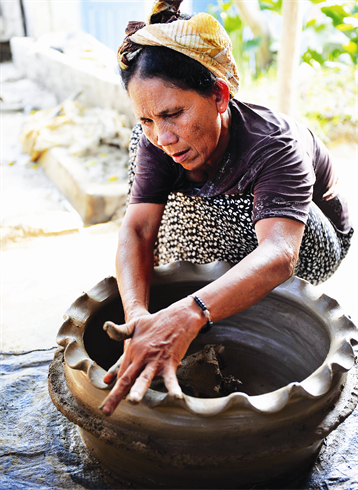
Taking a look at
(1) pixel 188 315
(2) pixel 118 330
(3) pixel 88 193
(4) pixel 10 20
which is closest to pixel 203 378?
(1) pixel 188 315

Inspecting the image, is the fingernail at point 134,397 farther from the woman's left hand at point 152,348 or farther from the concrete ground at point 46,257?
the concrete ground at point 46,257

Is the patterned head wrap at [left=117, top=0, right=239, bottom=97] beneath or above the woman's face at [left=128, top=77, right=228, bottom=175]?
above

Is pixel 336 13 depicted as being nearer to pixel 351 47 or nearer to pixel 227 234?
pixel 351 47

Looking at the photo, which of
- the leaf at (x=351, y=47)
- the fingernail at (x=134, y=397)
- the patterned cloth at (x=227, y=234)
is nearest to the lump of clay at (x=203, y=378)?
Answer: the fingernail at (x=134, y=397)

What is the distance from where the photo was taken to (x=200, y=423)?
111 centimetres

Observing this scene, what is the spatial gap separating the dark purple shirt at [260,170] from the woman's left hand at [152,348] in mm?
498

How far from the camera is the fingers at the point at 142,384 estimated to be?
3.24 ft

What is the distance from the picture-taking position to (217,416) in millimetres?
1106

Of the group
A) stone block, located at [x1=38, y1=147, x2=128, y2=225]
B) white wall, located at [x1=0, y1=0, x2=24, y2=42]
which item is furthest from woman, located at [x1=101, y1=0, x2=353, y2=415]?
white wall, located at [x1=0, y1=0, x2=24, y2=42]

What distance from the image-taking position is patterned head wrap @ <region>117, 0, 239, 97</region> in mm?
1396

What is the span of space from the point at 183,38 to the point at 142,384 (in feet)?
3.20

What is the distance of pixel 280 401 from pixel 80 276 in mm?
2272

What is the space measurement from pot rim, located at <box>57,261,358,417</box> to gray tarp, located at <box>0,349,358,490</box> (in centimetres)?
31

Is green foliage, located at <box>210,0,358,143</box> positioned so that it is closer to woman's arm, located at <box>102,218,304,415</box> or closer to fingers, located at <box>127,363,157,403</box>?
woman's arm, located at <box>102,218,304,415</box>
